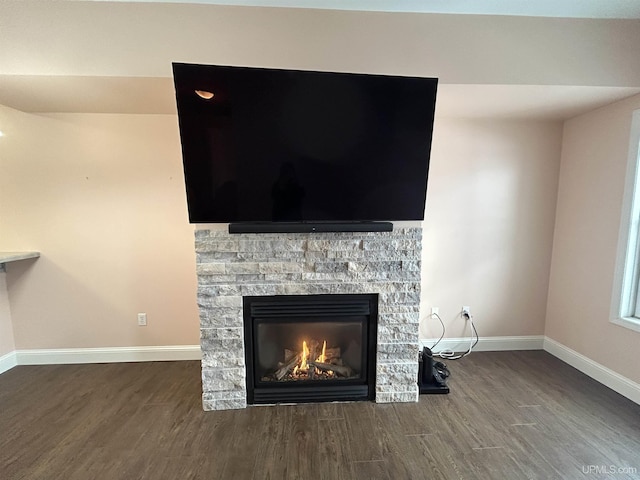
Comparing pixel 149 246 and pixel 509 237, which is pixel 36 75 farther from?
pixel 509 237

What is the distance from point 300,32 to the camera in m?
1.92

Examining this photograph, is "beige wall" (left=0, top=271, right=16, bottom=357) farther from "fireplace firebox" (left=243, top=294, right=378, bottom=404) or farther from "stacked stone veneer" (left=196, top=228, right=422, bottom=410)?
"fireplace firebox" (left=243, top=294, right=378, bottom=404)

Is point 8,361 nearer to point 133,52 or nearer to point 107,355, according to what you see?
point 107,355

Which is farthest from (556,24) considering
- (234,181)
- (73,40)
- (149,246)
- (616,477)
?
(149,246)

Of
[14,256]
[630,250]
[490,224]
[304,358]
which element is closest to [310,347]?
[304,358]

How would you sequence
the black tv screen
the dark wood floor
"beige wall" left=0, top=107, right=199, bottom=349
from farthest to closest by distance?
1. "beige wall" left=0, top=107, right=199, bottom=349
2. the black tv screen
3. the dark wood floor

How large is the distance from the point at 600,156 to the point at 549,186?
446 mm

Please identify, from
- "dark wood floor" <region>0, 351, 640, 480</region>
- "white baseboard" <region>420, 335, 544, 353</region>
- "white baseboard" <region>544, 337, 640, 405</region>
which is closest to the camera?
"dark wood floor" <region>0, 351, 640, 480</region>

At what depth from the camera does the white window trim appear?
221cm

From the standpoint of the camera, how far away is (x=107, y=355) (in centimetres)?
272

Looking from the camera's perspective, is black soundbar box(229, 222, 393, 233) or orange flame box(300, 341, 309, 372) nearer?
black soundbar box(229, 222, 393, 233)

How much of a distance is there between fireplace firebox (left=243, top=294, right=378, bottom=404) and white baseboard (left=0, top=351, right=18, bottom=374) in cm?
237

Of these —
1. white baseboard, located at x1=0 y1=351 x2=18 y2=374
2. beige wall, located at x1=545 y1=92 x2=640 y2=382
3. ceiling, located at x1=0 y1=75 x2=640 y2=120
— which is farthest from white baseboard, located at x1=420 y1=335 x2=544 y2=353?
white baseboard, located at x1=0 y1=351 x2=18 y2=374

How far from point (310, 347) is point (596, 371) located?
8.18ft
